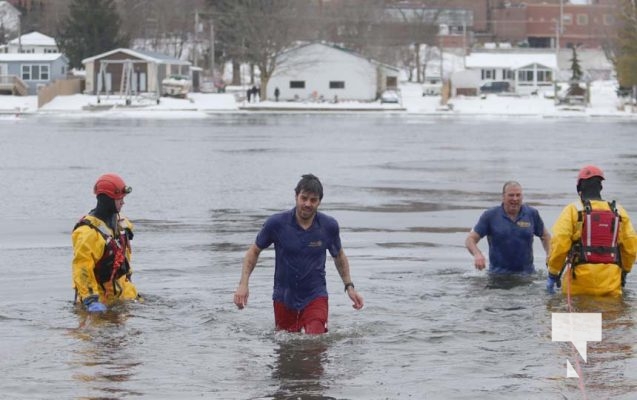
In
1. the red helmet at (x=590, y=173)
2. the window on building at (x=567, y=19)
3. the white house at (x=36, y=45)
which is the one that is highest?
the window on building at (x=567, y=19)

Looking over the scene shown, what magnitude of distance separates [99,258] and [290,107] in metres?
87.2

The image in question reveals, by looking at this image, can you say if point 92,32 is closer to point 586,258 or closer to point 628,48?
point 628,48

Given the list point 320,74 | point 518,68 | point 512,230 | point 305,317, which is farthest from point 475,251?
point 518,68

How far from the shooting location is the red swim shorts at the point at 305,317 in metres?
11.8

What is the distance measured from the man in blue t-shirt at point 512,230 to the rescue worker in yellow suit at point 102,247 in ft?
12.9

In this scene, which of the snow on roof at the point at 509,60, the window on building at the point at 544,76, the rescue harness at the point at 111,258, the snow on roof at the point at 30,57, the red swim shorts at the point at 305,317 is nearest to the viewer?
the red swim shorts at the point at 305,317

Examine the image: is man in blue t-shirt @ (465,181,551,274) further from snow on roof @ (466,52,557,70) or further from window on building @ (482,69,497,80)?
window on building @ (482,69,497,80)

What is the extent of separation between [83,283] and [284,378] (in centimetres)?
253

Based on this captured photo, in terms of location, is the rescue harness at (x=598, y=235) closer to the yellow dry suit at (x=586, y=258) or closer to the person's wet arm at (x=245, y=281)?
the yellow dry suit at (x=586, y=258)

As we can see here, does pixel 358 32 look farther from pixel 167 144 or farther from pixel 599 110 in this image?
pixel 167 144

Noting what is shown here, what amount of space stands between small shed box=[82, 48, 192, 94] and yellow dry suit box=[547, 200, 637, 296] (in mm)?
89968

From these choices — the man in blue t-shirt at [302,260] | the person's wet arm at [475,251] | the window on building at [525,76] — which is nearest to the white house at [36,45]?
the window on building at [525,76]

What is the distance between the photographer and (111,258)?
41.8 feet

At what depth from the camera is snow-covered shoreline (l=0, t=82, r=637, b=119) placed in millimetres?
90938
